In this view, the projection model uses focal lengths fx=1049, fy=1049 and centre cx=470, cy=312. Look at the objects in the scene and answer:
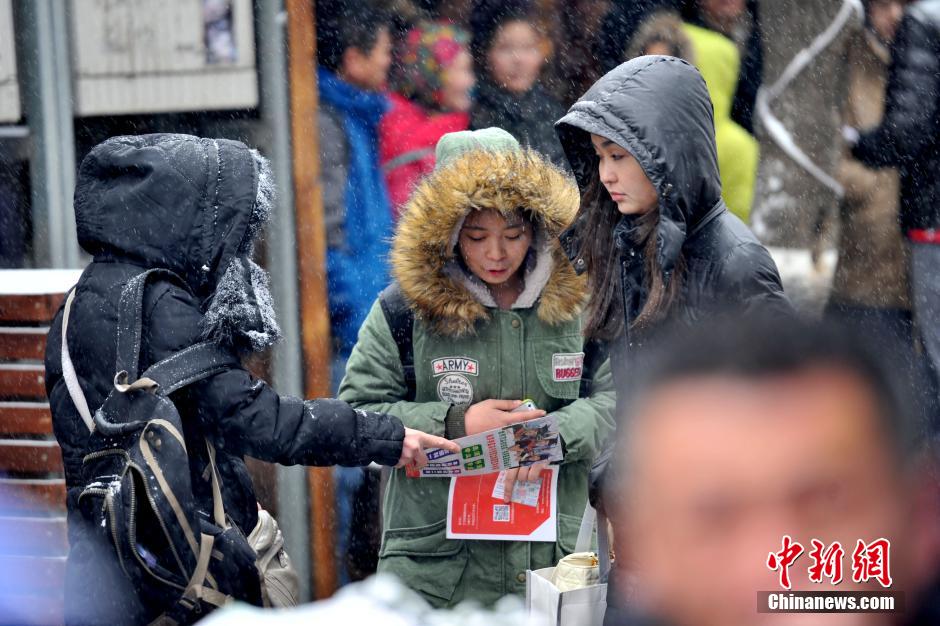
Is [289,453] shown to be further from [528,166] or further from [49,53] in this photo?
[49,53]

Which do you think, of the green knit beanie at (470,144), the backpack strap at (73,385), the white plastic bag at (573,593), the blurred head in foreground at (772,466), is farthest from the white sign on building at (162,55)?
the blurred head in foreground at (772,466)

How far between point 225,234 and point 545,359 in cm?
123

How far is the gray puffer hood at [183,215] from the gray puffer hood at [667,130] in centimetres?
96

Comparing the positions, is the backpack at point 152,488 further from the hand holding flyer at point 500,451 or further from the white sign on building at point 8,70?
the white sign on building at point 8,70

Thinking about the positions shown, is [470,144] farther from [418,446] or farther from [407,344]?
[418,446]

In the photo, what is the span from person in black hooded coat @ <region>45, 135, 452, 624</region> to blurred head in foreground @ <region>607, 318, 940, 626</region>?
2216mm

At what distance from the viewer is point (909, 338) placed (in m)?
5.07

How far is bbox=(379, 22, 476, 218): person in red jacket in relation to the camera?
16.9 feet

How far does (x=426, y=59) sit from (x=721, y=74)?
149 cm

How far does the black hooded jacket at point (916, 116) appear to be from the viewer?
479cm

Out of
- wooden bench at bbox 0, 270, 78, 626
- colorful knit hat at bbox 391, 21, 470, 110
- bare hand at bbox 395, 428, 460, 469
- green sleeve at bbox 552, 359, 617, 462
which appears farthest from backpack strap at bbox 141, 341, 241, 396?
colorful knit hat at bbox 391, 21, 470, 110

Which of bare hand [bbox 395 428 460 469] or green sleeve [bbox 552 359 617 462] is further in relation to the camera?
green sleeve [bbox 552 359 617 462]

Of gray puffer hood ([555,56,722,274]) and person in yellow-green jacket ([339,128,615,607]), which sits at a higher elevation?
gray puffer hood ([555,56,722,274])

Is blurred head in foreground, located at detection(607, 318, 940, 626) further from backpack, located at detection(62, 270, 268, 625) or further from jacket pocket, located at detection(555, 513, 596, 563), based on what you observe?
jacket pocket, located at detection(555, 513, 596, 563)
